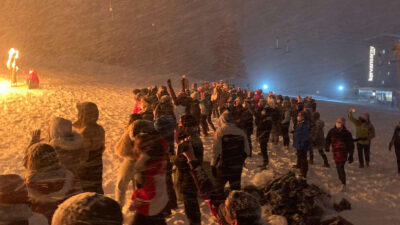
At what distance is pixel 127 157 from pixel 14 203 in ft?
4.34

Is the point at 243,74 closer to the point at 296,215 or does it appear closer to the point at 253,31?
the point at 296,215

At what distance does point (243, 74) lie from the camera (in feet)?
163

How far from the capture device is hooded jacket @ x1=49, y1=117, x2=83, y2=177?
159 inches

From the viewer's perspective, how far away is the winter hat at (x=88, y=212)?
170 cm

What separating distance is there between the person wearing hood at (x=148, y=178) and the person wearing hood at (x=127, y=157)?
0.19 m

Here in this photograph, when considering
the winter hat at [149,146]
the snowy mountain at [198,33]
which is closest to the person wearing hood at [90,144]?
the winter hat at [149,146]

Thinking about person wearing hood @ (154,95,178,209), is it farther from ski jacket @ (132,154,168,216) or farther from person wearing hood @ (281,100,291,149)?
person wearing hood @ (281,100,291,149)

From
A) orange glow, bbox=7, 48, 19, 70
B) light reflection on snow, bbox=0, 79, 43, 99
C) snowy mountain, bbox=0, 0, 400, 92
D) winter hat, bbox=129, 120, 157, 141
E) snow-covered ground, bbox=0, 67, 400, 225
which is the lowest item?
snow-covered ground, bbox=0, 67, 400, 225

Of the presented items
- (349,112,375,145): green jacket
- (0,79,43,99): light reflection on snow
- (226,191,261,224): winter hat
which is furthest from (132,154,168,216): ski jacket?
(0,79,43,99): light reflection on snow

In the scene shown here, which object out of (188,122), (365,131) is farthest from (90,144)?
(365,131)

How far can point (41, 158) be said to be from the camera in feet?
10.1

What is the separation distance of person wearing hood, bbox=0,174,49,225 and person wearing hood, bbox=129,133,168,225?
1.02 metres

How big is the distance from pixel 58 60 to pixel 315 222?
4906cm

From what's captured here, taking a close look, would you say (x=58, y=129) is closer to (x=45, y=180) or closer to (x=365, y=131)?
(x=45, y=180)
